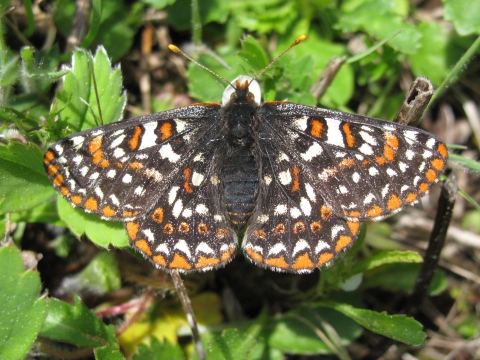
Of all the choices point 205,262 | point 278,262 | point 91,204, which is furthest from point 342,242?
point 91,204

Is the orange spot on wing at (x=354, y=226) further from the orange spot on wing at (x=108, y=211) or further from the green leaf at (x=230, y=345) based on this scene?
the orange spot on wing at (x=108, y=211)

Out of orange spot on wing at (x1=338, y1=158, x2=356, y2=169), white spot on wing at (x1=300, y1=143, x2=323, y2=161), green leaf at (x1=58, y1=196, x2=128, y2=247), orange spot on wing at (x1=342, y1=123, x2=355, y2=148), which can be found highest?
orange spot on wing at (x1=342, y1=123, x2=355, y2=148)

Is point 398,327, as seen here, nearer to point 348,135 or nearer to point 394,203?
point 394,203

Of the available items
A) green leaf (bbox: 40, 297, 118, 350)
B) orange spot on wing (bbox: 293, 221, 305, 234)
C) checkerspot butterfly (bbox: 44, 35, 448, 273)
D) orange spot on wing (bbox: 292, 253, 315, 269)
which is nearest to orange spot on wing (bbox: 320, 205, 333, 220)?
checkerspot butterfly (bbox: 44, 35, 448, 273)

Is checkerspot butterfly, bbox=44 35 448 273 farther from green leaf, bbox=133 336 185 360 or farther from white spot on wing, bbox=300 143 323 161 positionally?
green leaf, bbox=133 336 185 360

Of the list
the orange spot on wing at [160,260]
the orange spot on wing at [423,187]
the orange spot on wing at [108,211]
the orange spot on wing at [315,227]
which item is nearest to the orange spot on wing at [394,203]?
the orange spot on wing at [423,187]

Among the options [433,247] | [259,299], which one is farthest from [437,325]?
[259,299]

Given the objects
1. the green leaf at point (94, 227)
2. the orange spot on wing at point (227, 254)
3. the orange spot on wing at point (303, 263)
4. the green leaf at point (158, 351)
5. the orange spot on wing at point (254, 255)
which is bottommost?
the green leaf at point (158, 351)
